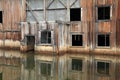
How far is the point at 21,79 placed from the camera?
54.6ft

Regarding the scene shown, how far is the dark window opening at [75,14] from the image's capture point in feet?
92.3

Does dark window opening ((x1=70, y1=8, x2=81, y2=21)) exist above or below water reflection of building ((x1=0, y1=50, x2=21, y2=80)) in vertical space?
above

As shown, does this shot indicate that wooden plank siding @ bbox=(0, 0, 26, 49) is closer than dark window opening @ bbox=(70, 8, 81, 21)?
No

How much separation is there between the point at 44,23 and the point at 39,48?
2.93 m

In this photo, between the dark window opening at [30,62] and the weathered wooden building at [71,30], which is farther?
the weathered wooden building at [71,30]

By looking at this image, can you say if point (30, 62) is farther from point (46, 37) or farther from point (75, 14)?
point (75, 14)

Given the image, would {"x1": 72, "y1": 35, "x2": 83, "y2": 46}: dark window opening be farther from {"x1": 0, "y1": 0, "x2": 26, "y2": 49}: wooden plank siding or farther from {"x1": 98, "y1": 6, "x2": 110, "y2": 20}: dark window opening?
{"x1": 0, "y1": 0, "x2": 26, "y2": 49}: wooden plank siding

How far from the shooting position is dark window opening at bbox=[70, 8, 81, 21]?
28.1 metres

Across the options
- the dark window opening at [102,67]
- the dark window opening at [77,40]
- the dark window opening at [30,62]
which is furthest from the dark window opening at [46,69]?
the dark window opening at [77,40]

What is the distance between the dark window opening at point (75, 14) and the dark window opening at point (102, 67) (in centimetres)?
801

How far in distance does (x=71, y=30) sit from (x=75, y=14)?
197 centimetres

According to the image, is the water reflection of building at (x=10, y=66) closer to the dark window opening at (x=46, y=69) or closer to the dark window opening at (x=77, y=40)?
the dark window opening at (x=46, y=69)

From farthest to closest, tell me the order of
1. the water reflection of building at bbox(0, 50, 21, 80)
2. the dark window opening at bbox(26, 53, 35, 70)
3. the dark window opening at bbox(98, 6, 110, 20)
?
the dark window opening at bbox(98, 6, 110, 20), the dark window opening at bbox(26, 53, 35, 70), the water reflection of building at bbox(0, 50, 21, 80)

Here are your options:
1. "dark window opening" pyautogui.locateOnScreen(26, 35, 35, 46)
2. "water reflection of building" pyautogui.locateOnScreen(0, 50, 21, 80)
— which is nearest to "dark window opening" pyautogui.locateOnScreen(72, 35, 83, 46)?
"dark window opening" pyautogui.locateOnScreen(26, 35, 35, 46)
